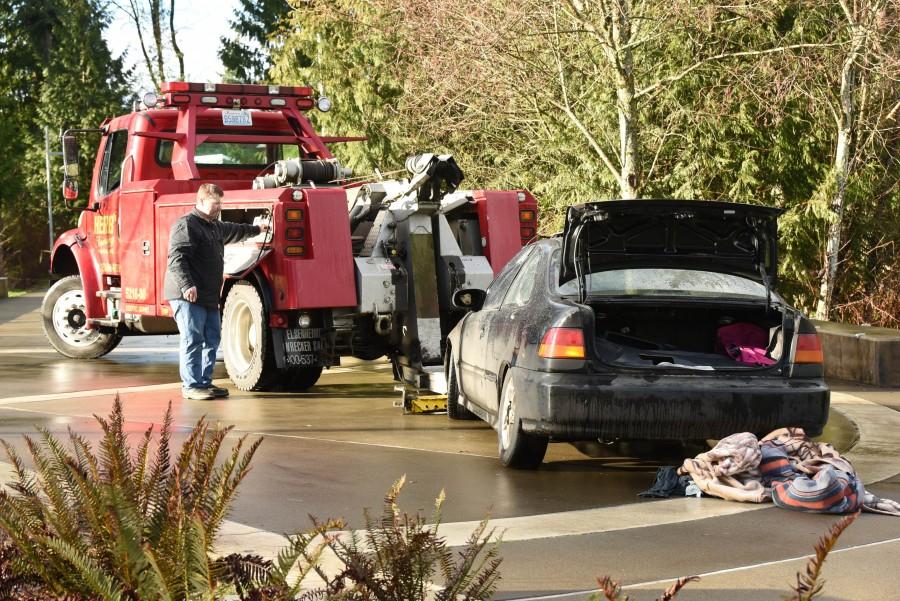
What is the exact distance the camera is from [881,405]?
11.7m

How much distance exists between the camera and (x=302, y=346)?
12.1 meters

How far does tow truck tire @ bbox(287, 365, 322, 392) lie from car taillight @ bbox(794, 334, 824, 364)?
524 centimetres

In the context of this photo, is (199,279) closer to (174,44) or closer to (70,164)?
(70,164)

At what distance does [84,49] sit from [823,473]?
160 feet

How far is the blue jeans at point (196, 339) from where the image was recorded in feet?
39.7

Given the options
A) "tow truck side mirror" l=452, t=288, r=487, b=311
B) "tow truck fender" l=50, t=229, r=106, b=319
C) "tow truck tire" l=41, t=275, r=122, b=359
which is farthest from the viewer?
"tow truck tire" l=41, t=275, r=122, b=359

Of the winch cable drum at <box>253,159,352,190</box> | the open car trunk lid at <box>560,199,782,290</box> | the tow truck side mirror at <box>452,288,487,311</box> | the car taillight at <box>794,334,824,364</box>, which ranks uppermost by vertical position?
the winch cable drum at <box>253,159,352,190</box>

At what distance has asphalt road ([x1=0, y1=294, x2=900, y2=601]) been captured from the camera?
6.07 meters

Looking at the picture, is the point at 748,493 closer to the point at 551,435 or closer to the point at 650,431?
the point at 650,431

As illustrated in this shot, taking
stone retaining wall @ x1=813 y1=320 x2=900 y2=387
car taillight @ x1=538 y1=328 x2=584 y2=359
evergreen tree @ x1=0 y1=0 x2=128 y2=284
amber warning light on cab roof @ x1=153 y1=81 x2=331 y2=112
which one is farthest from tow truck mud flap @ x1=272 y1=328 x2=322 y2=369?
evergreen tree @ x1=0 y1=0 x2=128 y2=284

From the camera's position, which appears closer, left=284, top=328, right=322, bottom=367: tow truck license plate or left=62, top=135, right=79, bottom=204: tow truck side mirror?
left=284, top=328, right=322, bottom=367: tow truck license plate

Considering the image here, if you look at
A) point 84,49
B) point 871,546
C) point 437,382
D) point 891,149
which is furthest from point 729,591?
point 84,49

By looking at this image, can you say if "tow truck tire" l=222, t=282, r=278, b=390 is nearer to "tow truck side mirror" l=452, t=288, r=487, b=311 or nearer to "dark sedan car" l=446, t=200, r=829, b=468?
"tow truck side mirror" l=452, t=288, r=487, b=311

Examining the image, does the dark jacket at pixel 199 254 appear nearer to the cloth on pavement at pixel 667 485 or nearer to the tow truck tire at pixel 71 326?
the tow truck tire at pixel 71 326
